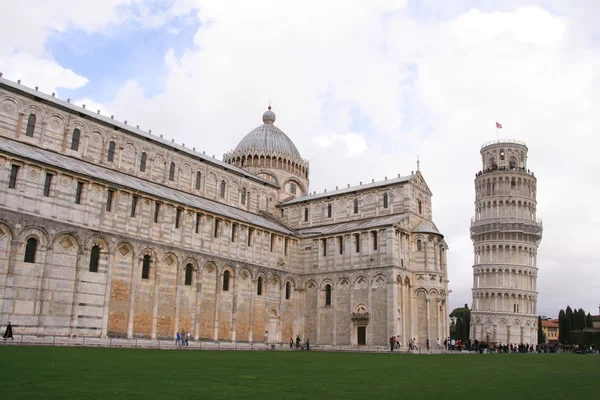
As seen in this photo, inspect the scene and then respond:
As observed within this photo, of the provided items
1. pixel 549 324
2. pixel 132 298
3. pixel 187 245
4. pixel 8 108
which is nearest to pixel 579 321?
pixel 549 324

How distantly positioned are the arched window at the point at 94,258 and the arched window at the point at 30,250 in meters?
3.75

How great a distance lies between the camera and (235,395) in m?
10.8

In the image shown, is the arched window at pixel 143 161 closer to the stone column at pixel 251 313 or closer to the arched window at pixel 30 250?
the stone column at pixel 251 313

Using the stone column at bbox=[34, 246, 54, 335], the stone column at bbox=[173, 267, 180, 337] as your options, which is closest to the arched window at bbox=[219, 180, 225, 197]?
the stone column at bbox=[173, 267, 180, 337]

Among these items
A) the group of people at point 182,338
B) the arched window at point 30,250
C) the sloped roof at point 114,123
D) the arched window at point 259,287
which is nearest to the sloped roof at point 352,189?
the sloped roof at point 114,123

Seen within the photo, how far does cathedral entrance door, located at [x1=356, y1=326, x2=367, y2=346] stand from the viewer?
45188 mm

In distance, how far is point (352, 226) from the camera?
4919 cm

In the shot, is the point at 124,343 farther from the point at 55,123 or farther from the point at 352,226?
the point at 352,226

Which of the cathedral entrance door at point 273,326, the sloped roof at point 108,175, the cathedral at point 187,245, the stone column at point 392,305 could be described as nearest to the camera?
the cathedral at point 187,245

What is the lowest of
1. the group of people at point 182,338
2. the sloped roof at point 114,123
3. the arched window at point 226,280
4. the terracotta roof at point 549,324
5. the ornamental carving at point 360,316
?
the group of people at point 182,338

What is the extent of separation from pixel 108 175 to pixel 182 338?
41.8 ft

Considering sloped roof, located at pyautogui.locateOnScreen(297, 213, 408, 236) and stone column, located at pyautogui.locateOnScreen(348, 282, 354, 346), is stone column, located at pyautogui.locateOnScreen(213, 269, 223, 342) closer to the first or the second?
stone column, located at pyautogui.locateOnScreen(348, 282, 354, 346)

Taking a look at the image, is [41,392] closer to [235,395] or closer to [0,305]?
[235,395]

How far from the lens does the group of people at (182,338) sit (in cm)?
3600
